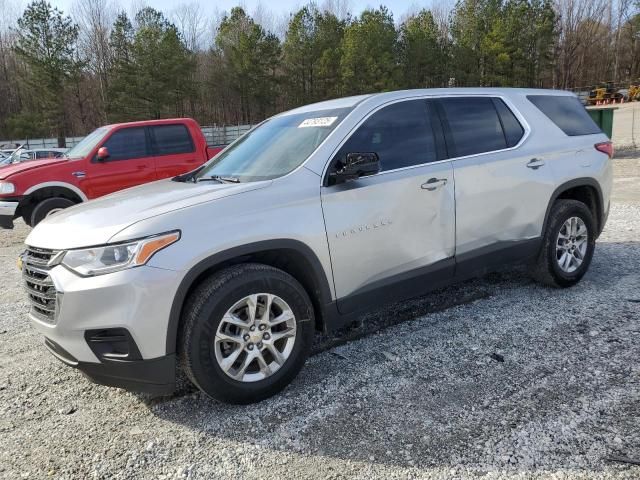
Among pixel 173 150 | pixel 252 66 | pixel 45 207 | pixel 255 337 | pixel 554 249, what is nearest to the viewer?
pixel 255 337

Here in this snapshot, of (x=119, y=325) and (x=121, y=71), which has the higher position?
(x=121, y=71)

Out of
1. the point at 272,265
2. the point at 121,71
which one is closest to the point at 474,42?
the point at 121,71

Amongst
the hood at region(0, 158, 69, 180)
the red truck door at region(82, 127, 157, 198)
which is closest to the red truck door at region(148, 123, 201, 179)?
the red truck door at region(82, 127, 157, 198)

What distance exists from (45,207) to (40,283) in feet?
19.6

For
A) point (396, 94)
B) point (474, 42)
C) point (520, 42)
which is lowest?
point (396, 94)

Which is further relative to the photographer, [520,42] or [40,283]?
[520,42]

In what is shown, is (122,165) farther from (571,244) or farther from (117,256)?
(571,244)

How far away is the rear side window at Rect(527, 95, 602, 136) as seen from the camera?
4.64m

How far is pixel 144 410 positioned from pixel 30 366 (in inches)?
49.5

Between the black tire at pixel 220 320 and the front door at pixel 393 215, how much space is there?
1.16 feet

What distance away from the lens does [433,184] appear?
3.68 m

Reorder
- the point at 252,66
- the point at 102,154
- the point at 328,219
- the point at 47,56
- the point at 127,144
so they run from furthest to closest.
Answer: the point at 252,66
the point at 47,56
the point at 127,144
the point at 102,154
the point at 328,219

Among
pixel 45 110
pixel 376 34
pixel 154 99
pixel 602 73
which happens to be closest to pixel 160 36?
pixel 154 99

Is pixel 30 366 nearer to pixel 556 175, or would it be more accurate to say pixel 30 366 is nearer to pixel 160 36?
pixel 556 175
